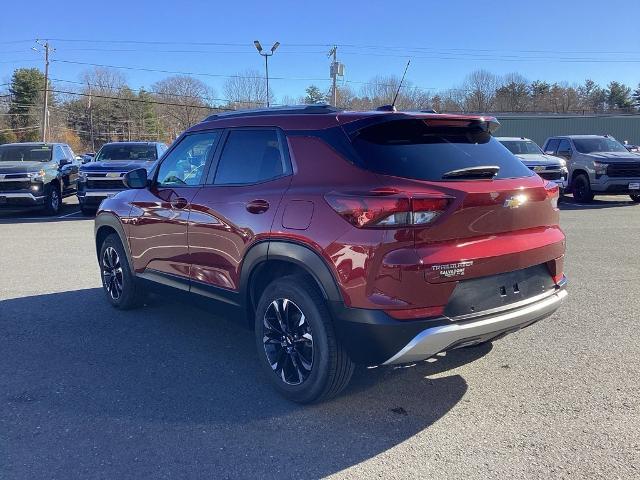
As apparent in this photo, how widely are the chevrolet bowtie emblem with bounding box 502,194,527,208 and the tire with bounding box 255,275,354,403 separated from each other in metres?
1.27

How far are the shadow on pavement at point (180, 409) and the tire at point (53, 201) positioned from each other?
1092 centimetres

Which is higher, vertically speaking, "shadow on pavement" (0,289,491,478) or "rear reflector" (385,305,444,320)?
"rear reflector" (385,305,444,320)

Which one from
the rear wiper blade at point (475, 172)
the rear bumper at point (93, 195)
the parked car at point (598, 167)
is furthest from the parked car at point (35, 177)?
the parked car at point (598, 167)

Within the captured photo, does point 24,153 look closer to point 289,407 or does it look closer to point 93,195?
point 93,195

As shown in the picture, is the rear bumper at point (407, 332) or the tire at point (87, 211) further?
the tire at point (87, 211)

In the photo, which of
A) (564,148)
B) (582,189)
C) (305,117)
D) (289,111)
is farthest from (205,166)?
(564,148)

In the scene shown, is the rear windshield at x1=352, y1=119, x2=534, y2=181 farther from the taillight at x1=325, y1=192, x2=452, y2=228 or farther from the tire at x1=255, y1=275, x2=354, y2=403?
the tire at x1=255, y1=275, x2=354, y2=403

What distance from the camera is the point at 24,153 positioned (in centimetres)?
1594

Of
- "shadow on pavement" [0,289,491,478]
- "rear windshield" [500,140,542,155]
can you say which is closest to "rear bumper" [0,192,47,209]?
"shadow on pavement" [0,289,491,478]

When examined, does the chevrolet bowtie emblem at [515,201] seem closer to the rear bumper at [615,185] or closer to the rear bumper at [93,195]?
the rear bumper at [93,195]

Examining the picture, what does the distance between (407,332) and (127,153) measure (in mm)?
13574

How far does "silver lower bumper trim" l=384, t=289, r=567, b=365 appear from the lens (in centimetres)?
312

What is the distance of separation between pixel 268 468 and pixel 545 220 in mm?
2350

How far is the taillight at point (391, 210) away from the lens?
10.1ft
